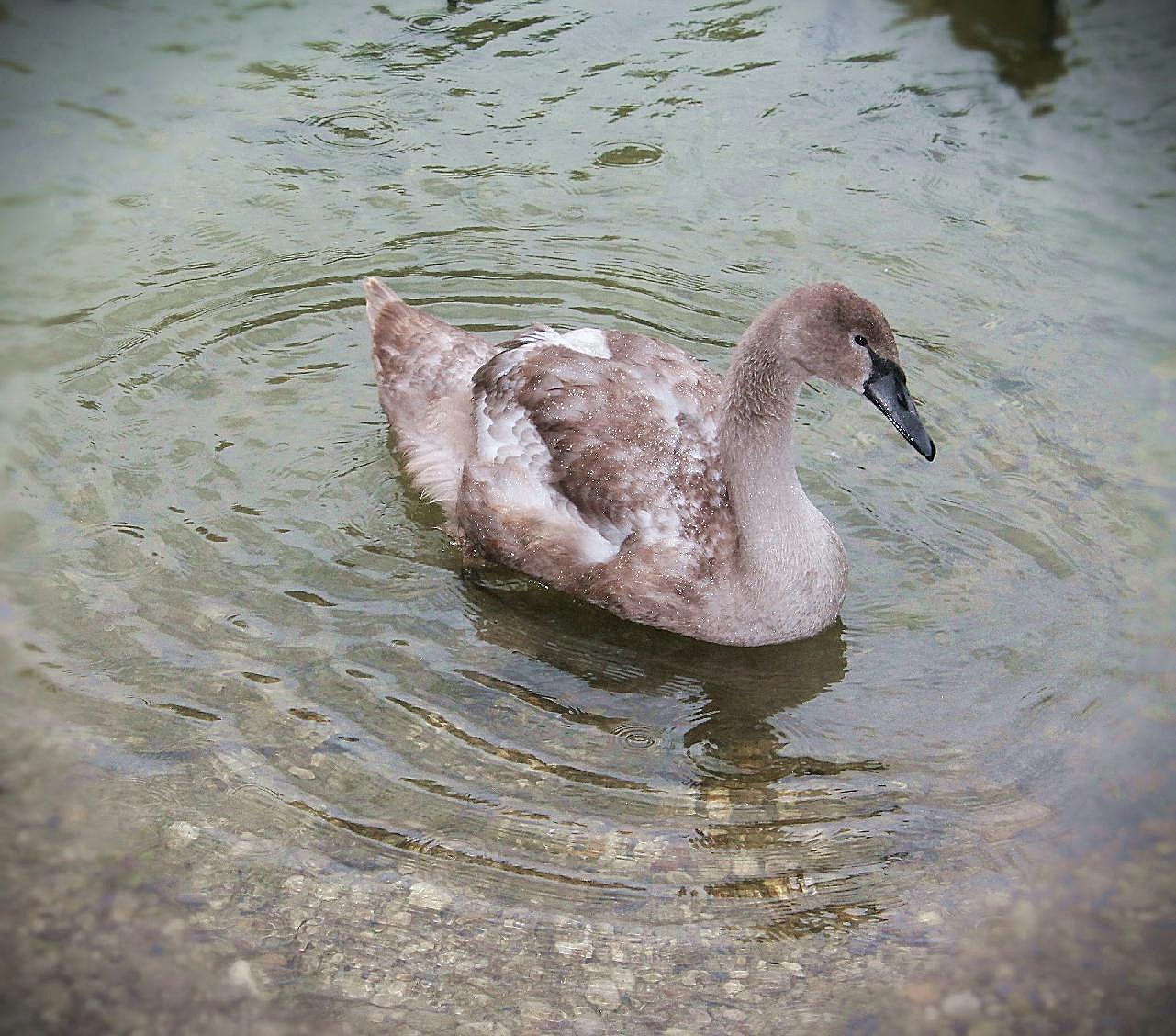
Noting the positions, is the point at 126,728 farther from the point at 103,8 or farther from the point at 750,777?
the point at 103,8

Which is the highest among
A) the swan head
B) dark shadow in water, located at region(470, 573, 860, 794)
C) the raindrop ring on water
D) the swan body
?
the swan head

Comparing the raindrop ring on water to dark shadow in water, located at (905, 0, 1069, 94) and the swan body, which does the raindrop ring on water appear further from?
dark shadow in water, located at (905, 0, 1069, 94)

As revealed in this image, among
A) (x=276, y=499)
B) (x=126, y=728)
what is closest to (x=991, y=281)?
(x=276, y=499)

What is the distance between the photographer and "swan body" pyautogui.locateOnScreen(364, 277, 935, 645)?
5.82 meters

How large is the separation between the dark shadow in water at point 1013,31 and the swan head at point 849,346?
5.33 metres

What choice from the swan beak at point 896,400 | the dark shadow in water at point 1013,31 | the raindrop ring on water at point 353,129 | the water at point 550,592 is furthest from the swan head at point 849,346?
the dark shadow in water at point 1013,31

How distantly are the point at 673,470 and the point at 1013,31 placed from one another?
6.38 meters

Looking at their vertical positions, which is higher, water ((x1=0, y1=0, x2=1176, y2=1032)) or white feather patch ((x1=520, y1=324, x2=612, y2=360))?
white feather patch ((x1=520, y1=324, x2=612, y2=360))

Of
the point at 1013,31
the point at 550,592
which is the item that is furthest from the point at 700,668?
the point at 1013,31

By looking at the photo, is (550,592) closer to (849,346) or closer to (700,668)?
(700,668)

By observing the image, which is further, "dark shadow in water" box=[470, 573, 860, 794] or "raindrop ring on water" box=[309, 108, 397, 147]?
"raindrop ring on water" box=[309, 108, 397, 147]

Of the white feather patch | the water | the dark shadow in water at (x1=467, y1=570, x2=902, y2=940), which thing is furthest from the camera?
the white feather patch

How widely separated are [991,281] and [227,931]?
227 inches

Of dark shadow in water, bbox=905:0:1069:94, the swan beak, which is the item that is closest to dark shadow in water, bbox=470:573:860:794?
the swan beak
